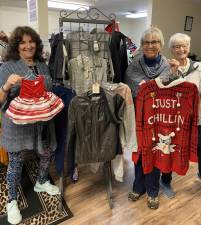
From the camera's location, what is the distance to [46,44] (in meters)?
2.31

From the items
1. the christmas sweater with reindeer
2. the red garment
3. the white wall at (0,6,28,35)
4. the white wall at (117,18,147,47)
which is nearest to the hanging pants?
the christmas sweater with reindeer

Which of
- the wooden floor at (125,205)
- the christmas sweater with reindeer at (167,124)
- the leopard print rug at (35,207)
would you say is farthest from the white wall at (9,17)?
the christmas sweater with reindeer at (167,124)

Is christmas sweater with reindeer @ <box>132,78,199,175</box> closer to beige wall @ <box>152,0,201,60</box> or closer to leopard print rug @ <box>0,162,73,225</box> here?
leopard print rug @ <box>0,162,73,225</box>

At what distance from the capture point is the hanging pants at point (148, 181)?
5.86 ft

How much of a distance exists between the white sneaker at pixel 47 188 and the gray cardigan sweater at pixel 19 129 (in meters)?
0.45

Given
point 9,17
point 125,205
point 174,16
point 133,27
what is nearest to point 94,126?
point 125,205

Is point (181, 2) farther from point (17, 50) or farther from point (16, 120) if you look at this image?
point (16, 120)

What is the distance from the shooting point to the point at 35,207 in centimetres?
178

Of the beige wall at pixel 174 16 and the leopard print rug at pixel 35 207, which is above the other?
the beige wall at pixel 174 16

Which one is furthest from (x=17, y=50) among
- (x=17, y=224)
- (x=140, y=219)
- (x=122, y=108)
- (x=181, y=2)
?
(x=181, y=2)

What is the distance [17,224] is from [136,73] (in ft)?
4.58

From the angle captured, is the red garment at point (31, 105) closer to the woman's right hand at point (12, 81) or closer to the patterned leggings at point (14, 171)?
the woman's right hand at point (12, 81)

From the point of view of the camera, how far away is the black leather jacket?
1.52m

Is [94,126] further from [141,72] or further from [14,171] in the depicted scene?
[14,171]
